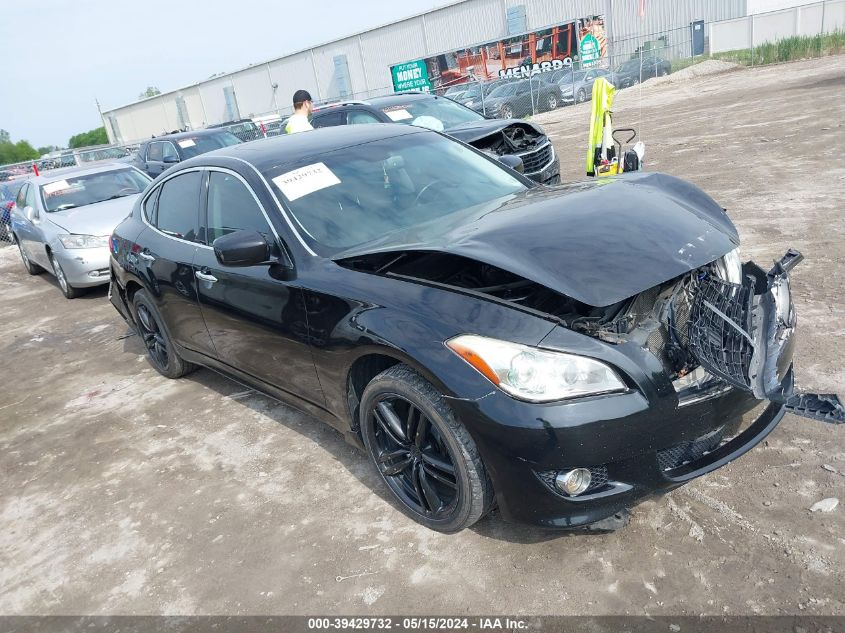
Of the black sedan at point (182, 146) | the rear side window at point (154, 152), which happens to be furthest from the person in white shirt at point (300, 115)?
the rear side window at point (154, 152)

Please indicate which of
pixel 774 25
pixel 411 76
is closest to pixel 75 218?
pixel 411 76

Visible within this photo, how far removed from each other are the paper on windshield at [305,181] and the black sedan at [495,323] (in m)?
0.01

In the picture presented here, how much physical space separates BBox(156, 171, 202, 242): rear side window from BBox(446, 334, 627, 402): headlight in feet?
8.44

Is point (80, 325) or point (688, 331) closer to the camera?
point (688, 331)

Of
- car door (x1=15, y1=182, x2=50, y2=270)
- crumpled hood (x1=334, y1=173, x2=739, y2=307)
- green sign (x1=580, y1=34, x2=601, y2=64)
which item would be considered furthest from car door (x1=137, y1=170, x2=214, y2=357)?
green sign (x1=580, y1=34, x2=601, y2=64)

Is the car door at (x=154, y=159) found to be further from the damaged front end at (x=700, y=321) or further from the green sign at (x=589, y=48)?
the green sign at (x=589, y=48)

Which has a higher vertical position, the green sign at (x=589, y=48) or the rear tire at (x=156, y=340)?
the green sign at (x=589, y=48)

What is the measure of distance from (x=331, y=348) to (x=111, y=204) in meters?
6.99

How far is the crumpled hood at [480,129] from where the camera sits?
841cm

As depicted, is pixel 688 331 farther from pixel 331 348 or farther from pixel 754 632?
pixel 331 348

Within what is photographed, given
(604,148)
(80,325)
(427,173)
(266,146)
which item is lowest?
(80,325)

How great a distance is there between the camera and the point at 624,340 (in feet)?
8.34

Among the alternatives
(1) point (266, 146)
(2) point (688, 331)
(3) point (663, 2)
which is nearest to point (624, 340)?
(2) point (688, 331)

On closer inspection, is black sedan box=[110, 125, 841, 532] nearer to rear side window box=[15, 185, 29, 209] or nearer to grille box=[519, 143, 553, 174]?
grille box=[519, 143, 553, 174]
